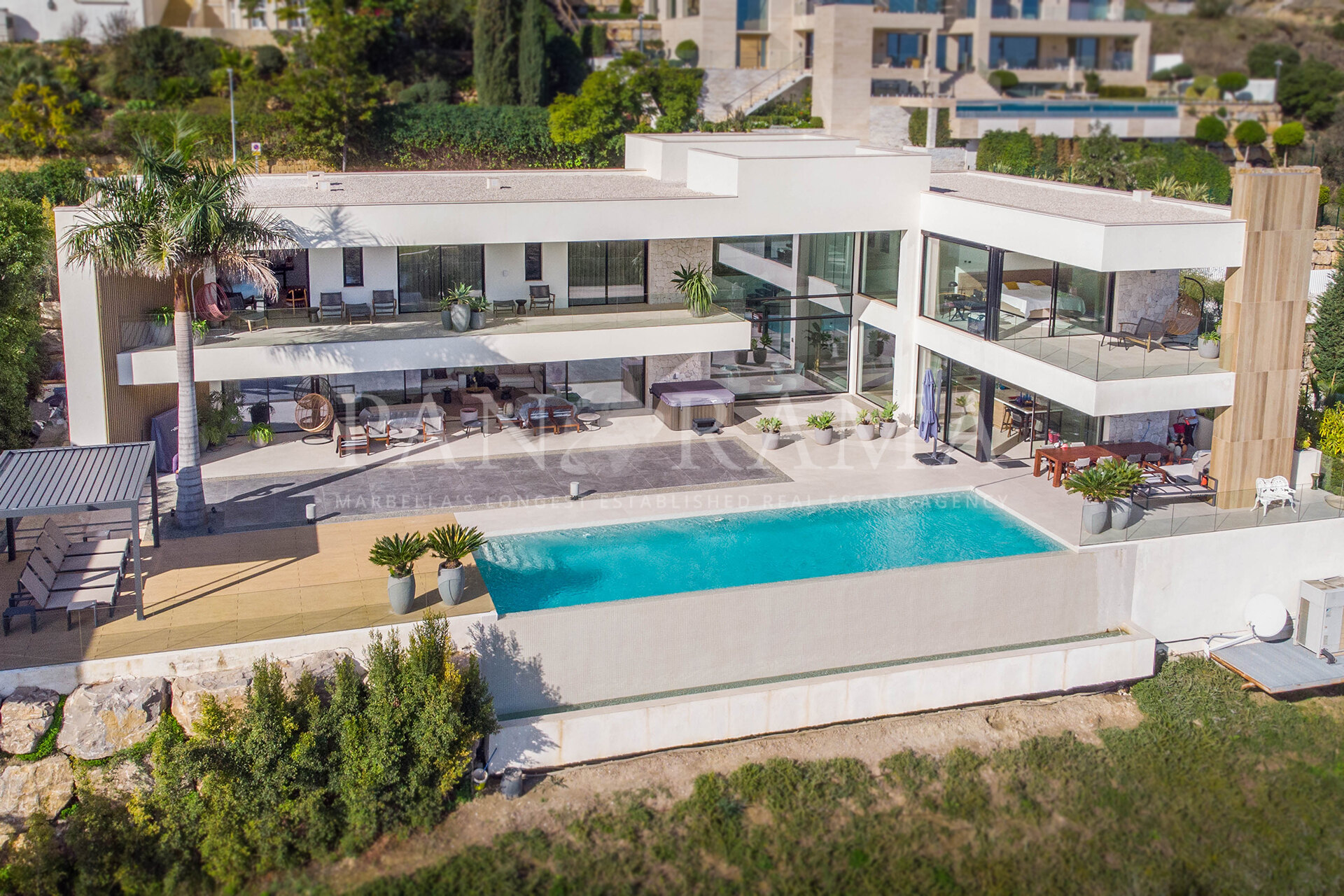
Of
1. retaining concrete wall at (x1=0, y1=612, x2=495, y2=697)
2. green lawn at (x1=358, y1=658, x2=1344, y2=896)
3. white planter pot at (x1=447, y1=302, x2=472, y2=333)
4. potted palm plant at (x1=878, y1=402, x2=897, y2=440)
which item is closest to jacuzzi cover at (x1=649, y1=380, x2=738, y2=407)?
potted palm plant at (x1=878, y1=402, x2=897, y2=440)

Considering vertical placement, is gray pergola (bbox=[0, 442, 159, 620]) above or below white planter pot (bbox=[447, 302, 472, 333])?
below

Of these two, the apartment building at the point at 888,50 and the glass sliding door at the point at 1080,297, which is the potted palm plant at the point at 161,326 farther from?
the apartment building at the point at 888,50

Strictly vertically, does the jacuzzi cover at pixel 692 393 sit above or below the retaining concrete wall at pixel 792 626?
above

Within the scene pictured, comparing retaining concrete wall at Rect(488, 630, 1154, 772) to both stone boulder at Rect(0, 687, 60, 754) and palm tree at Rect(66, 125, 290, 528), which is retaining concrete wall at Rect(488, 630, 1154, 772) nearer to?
stone boulder at Rect(0, 687, 60, 754)

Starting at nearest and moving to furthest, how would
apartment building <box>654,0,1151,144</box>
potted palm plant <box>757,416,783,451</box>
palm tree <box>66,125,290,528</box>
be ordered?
1. palm tree <box>66,125,290,528</box>
2. potted palm plant <box>757,416,783,451</box>
3. apartment building <box>654,0,1151,144</box>

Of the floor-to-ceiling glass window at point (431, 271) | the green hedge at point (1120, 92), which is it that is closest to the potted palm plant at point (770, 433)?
the floor-to-ceiling glass window at point (431, 271)

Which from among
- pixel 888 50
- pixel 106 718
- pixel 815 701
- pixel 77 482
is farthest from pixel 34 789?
pixel 888 50

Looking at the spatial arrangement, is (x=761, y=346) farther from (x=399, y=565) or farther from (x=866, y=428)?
(x=399, y=565)
